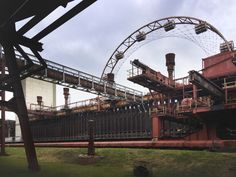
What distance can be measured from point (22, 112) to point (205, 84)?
52.7 feet

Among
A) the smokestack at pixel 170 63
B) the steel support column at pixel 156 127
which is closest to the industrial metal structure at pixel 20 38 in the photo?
the steel support column at pixel 156 127

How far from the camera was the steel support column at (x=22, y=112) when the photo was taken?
47.8 ft

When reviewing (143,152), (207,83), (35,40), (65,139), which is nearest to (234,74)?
(207,83)

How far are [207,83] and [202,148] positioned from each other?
6749 millimetres

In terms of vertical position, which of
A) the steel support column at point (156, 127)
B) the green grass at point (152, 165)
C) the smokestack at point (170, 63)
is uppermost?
the smokestack at point (170, 63)

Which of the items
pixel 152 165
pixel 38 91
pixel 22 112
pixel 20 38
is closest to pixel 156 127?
pixel 152 165

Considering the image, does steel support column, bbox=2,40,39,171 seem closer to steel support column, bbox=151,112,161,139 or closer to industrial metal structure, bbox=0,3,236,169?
industrial metal structure, bbox=0,3,236,169

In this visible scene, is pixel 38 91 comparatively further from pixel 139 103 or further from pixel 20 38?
pixel 20 38

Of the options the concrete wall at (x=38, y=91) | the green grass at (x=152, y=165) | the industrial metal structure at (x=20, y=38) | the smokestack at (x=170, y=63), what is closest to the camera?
the industrial metal structure at (x=20, y=38)

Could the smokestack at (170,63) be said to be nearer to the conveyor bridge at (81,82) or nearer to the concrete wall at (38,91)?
the conveyor bridge at (81,82)

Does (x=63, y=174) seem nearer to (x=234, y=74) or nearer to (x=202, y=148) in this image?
(x=202, y=148)

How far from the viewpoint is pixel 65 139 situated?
50.6 m

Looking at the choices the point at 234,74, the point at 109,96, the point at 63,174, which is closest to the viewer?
the point at 63,174

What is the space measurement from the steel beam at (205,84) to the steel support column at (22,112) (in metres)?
14.2
